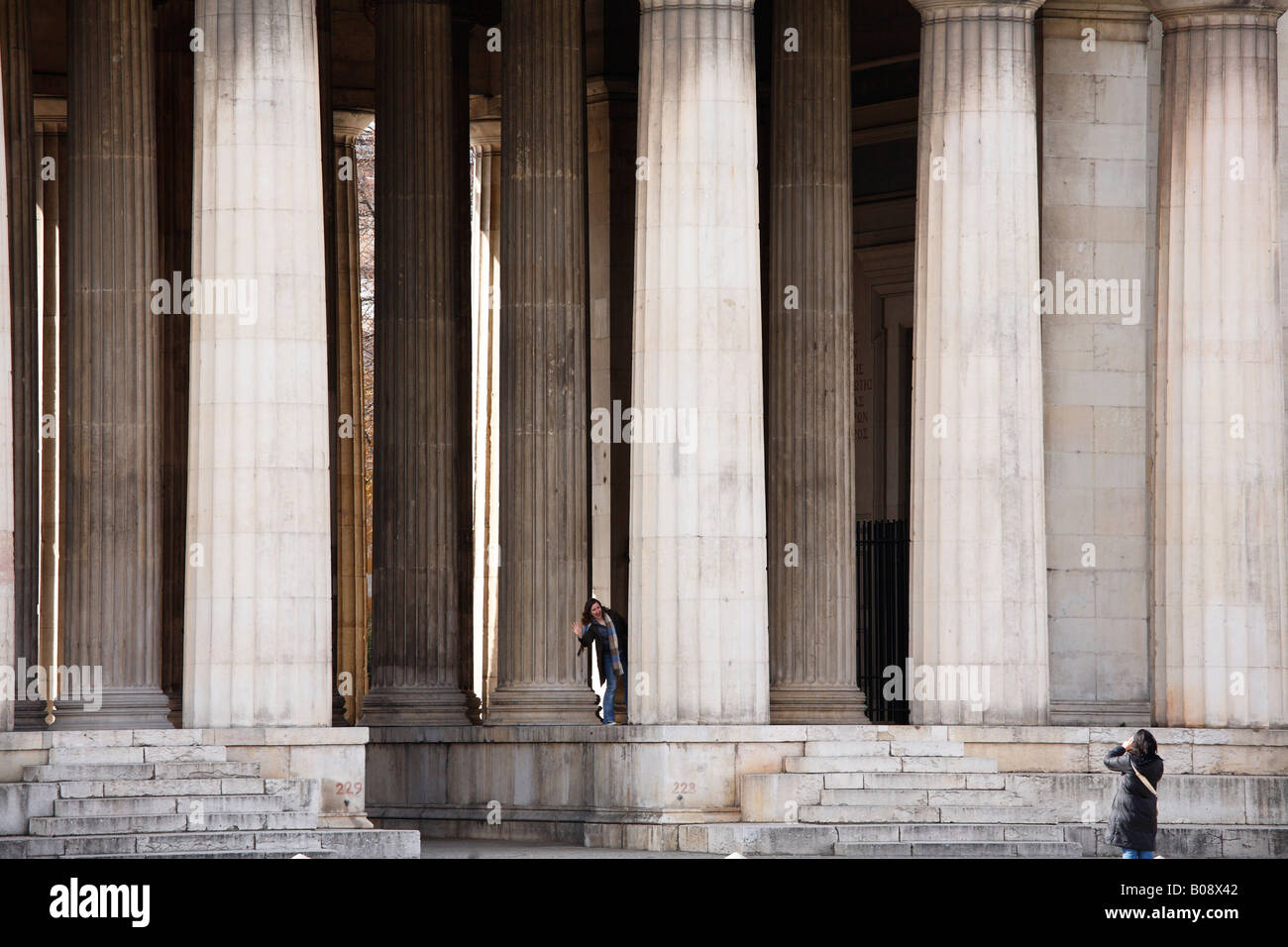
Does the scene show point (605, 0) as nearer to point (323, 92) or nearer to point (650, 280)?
point (323, 92)

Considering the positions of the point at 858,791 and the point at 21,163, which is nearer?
the point at 858,791

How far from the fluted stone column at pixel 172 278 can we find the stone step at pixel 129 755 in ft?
62.5

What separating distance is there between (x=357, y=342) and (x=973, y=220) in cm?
3205

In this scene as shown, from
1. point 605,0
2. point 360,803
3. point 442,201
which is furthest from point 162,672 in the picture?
point 605,0

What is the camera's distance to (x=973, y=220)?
221ft

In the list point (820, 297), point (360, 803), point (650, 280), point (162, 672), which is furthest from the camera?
point (162, 672)

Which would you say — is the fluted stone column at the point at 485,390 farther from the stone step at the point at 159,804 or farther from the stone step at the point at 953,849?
the stone step at the point at 159,804

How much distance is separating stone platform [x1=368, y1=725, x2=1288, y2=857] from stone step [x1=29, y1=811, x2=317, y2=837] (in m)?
9.46

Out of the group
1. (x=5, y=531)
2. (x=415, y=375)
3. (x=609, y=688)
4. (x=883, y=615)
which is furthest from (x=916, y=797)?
(x=883, y=615)

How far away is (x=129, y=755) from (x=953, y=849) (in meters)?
18.5

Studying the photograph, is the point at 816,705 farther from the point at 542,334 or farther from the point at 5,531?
the point at 5,531

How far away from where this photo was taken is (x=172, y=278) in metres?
80.9

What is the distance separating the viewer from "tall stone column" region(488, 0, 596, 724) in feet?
241

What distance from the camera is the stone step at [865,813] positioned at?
63.0 metres
